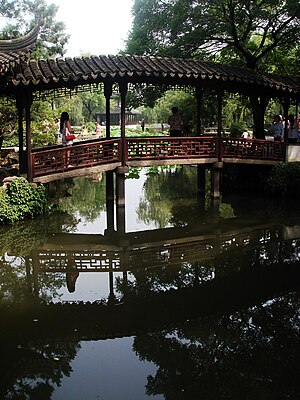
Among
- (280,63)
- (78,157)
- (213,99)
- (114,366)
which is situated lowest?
(114,366)

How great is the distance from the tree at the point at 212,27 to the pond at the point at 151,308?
7.83 meters

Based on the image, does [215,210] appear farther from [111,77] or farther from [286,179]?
[111,77]

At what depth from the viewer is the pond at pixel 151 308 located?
14.4ft

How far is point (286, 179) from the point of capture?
14.6m

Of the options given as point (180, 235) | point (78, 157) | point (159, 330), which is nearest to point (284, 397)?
point (159, 330)

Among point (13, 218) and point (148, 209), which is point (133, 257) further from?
point (148, 209)

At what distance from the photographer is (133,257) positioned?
8.62 metres

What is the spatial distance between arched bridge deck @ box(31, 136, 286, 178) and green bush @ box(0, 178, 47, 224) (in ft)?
1.72

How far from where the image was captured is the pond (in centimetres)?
440

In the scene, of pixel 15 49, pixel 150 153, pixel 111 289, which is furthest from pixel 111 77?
pixel 111 289

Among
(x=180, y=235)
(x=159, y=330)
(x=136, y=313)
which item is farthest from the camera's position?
(x=180, y=235)

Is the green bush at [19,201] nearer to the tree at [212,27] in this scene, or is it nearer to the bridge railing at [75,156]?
the bridge railing at [75,156]

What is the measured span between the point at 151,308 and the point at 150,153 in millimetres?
7546

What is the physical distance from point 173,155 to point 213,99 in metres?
7.96
